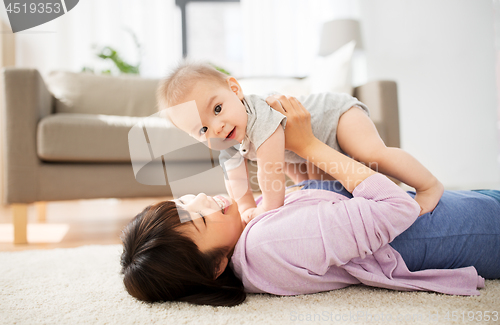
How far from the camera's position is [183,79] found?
0.78 m

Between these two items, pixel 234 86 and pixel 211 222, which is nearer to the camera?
pixel 211 222

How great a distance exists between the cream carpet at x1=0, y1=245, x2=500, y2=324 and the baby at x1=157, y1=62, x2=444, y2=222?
21 centimetres

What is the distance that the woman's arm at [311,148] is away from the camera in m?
0.72

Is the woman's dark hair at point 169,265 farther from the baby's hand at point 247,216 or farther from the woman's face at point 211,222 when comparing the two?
the baby's hand at point 247,216

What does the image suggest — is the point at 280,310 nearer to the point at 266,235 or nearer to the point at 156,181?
the point at 266,235

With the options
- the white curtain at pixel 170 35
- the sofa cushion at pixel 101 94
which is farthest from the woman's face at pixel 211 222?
the white curtain at pixel 170 35

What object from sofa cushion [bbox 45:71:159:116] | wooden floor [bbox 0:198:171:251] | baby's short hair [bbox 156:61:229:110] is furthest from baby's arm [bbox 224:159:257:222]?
sofa cushion [bbox 45:71:159:116]

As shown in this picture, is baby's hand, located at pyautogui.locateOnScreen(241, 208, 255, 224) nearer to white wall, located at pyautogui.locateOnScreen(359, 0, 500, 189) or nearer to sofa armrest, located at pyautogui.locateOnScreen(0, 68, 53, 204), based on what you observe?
sofa armrest, located at pyautogui.locateOnScreen(0, 68, 53, 204)

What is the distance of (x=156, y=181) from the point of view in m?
1.32

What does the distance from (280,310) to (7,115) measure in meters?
1.33

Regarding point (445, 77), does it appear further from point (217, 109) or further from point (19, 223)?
point (19, 223)

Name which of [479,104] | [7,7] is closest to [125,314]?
[479,104]

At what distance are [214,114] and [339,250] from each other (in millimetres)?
409

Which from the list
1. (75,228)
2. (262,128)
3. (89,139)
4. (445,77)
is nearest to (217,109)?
(262,128)
